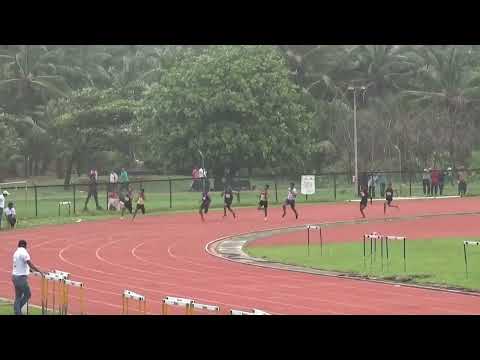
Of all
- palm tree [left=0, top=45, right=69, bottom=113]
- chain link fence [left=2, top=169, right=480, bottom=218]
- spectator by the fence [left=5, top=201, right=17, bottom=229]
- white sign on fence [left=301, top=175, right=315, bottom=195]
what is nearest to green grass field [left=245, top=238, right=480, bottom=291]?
spectator by the fence [left=5, top=201, right=17, bottom=229]

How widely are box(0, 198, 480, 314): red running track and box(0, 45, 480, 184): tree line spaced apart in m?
17.8

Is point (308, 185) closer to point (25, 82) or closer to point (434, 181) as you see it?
point (434, 181)

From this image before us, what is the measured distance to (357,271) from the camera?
26.4 meters

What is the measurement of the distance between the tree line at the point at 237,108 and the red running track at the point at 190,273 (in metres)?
17.8

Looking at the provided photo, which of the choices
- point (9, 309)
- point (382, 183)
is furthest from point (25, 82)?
point (9, 309)

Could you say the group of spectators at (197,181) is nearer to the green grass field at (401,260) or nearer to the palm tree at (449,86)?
the palm tree at (449,86)

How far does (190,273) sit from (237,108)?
36007mm

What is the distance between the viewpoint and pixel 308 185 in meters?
56.8

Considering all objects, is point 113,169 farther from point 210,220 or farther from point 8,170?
point 210,220

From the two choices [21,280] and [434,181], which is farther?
[434,181]

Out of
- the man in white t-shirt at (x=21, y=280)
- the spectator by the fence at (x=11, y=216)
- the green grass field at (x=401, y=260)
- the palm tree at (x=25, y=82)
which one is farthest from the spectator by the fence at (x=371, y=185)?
the man in white t-shirt at (x=21, y=280)

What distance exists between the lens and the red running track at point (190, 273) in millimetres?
20984

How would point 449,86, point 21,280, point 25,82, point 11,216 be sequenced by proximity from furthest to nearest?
point 449,86 < point 25,82 < point 11,216 < point 21,280
